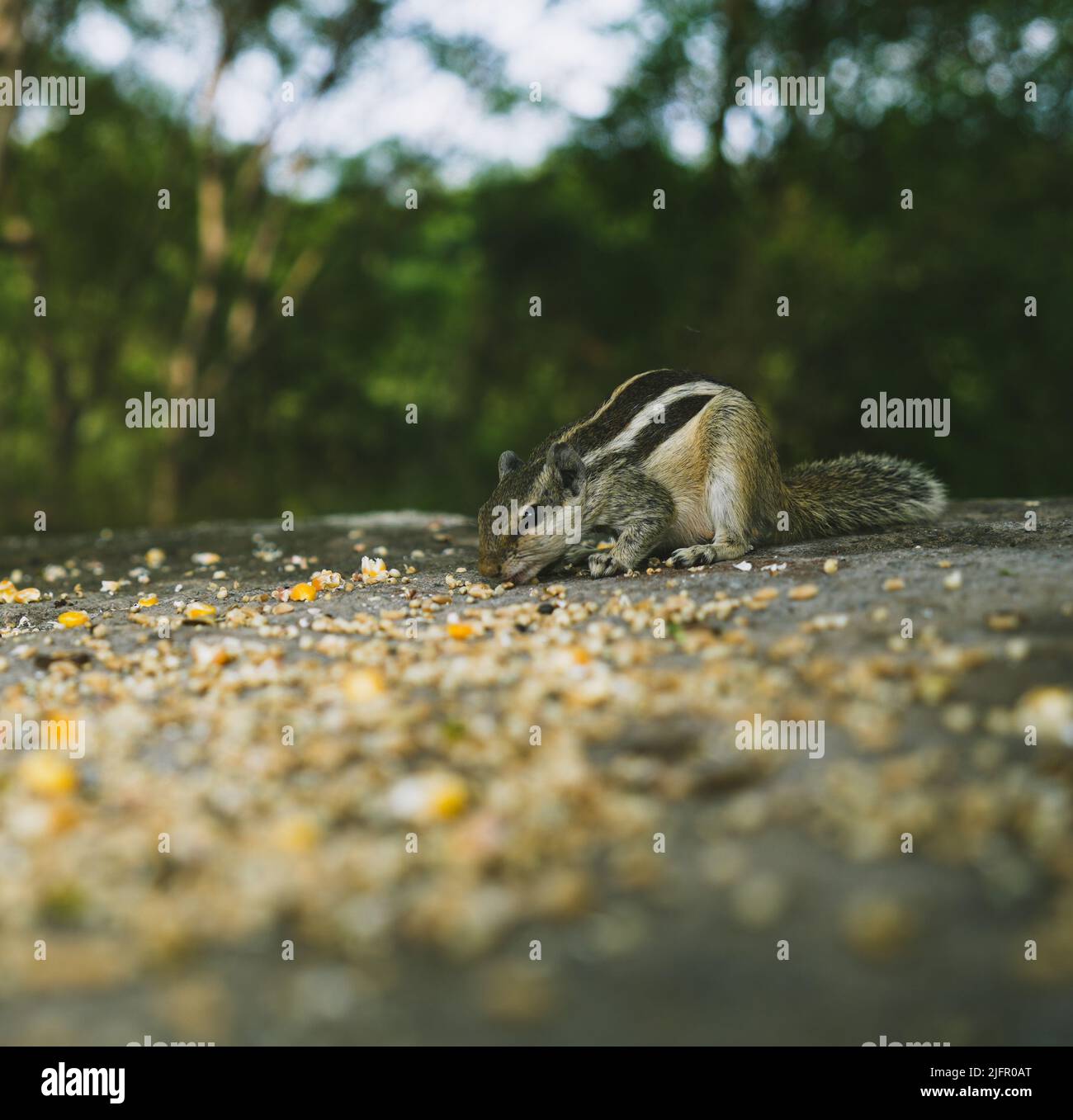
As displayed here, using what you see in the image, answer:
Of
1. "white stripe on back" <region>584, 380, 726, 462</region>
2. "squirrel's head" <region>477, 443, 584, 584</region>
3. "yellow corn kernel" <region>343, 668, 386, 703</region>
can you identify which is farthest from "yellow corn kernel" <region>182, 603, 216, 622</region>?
"white stripe on back" <region>584, 380, 726, 462</region>

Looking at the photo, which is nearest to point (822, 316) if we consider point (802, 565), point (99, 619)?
point (802, 565)

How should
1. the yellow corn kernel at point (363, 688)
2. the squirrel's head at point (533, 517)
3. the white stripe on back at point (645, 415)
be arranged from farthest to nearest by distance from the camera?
the white stripe on back at point (645, 415) → the squirrel's head at point (533, 517) → the yellow corn kernel at point (363, 688)

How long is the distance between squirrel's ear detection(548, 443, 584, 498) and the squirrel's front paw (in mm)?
383

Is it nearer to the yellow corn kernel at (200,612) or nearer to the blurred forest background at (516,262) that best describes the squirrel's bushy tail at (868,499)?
the yellow corn kernel at (200,612)

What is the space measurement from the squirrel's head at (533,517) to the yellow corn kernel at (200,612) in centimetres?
137

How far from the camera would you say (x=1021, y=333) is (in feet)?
41.4

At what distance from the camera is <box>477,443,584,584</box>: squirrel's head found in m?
5.47

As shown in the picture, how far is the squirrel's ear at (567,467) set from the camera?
5598 millimetres

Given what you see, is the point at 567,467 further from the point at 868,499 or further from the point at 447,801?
the point at 447,801

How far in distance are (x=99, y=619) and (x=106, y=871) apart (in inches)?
120

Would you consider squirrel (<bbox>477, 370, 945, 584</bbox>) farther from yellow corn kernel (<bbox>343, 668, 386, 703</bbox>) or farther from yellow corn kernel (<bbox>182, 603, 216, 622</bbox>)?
yellow corn kernel (<bbox>343, 668, 386, 703</bbox>)

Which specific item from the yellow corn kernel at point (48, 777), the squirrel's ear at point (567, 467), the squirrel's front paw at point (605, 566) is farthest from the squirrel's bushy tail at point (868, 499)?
the yellow corn kernel at point (48, 777)

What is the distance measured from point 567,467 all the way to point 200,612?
1.99 m

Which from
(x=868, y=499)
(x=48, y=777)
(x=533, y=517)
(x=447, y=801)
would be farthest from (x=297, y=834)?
(x=868, y=499)
